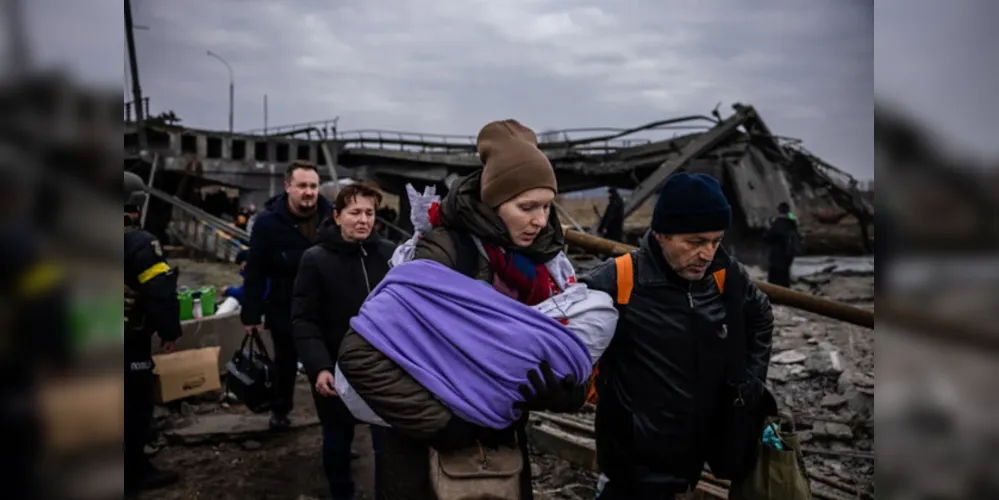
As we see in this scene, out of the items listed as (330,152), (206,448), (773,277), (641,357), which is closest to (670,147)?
(773,277)

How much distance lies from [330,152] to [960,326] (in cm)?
1881

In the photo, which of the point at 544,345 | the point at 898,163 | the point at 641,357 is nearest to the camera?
the point at 898,163

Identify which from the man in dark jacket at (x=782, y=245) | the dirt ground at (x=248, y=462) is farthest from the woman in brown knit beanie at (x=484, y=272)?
the man in dark jacket at (x=782, y=245)

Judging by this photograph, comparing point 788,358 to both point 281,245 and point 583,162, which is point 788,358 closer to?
point 281,245

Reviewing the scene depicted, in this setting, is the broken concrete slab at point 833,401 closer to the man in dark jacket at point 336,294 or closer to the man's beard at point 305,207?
the man in dark jacket at point 336,294

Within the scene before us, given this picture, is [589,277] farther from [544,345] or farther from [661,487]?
[661,487]

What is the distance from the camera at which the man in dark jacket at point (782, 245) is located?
398 inches

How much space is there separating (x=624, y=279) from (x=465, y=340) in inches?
26.7

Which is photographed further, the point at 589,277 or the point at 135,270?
the point at 135,270

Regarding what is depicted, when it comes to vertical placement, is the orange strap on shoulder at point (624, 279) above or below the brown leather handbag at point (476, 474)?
above

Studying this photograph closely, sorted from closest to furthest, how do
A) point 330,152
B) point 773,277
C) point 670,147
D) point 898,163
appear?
point 898,163, point 773,277, point 670,147, point 330,152

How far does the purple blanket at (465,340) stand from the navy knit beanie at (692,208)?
22.6 inches

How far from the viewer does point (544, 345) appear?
1671mm

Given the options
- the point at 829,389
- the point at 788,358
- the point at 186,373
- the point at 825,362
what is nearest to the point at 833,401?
the point at 829,389
